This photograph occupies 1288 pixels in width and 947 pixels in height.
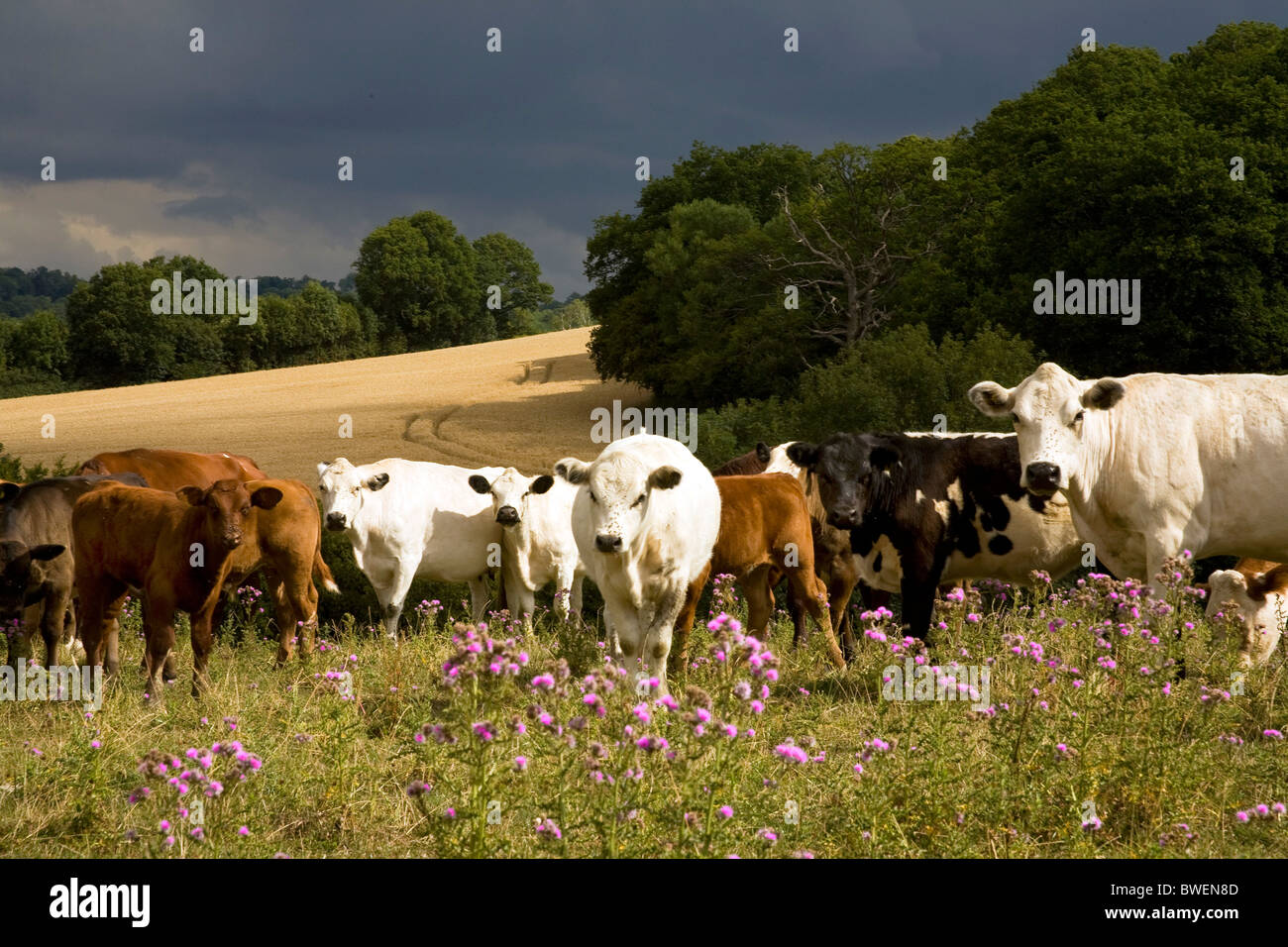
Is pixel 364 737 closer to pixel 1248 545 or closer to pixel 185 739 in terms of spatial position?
pixel 185 739

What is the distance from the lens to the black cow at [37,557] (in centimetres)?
873

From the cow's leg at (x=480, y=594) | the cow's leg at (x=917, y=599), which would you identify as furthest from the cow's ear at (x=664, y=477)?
the cow's leg at (x=480, y=594)

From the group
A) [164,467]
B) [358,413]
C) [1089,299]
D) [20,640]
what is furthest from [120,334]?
[20,640]

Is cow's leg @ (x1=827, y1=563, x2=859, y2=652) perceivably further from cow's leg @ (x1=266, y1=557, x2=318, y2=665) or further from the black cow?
the black cow

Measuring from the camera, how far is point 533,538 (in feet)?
41.0

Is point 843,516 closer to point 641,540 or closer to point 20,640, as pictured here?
point 641,540

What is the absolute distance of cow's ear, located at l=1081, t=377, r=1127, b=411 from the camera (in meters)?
8.07

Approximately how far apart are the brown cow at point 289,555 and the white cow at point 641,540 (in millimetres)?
2976

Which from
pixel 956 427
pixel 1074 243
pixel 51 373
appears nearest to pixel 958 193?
pixel 1074 243

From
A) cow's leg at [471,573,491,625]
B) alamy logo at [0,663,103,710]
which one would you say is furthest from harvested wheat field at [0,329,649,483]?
alamy logo at [0,663,103,710]

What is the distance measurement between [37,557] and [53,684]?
133cm

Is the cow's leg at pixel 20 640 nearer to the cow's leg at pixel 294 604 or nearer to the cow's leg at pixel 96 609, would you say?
the cow's leg at pixel 96 609

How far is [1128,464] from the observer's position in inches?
320

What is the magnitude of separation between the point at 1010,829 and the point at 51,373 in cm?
7732
